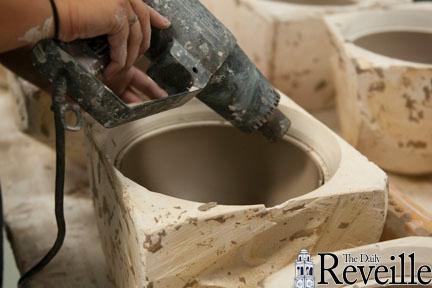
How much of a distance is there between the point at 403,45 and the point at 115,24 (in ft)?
2.97

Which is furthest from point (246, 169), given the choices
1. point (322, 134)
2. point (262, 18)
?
point (262, 18)

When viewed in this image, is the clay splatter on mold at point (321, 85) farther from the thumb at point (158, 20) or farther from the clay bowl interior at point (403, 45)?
the thumb at point (158, 20)

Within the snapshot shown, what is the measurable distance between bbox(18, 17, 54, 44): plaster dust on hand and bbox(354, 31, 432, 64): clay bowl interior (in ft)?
2.87

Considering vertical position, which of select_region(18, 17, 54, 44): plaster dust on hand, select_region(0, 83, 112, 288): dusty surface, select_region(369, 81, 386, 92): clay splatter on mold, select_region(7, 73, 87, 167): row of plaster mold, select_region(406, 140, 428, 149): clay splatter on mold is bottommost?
select_region(0, 83, 112, 288): dusty surface

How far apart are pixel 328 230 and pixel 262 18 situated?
766mm

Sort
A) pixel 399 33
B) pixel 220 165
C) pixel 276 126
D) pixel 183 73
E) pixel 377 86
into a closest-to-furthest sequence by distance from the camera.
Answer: pixel 183 73 < pixel 276 126 < pixel 220 165 < pixel 377 86 < pixel 399 33

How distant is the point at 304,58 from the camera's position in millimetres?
1546

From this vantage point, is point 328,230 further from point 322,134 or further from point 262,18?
point 262,18

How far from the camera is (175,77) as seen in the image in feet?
2.97

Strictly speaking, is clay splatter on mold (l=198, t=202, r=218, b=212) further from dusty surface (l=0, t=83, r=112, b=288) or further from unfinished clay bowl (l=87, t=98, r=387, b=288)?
dusty surface (l=0, t=83, r=112, b=288)

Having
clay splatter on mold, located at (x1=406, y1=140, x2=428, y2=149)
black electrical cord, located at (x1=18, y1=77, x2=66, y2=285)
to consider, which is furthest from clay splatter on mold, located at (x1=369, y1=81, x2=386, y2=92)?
black electrical cord, located at (x1=18, y1=77, x2=66, y2=285)

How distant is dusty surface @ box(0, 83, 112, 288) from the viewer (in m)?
1.13

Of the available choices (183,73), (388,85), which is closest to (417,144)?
(388,85)
